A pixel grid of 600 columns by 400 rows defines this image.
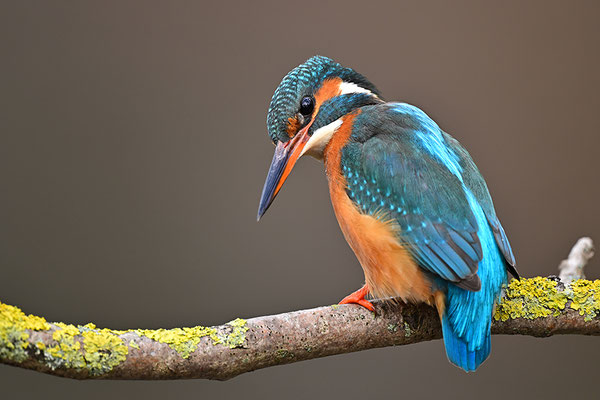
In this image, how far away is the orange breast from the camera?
154 cm

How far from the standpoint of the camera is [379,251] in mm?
1567

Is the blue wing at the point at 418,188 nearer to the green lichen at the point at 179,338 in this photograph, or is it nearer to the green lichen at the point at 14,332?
the green lichen at the point at 179,338

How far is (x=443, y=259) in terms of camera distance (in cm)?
147

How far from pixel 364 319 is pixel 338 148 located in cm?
44

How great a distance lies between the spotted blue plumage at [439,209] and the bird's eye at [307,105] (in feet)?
0.45

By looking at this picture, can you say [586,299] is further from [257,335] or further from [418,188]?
[257,335]

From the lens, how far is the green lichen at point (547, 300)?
1.56 metres

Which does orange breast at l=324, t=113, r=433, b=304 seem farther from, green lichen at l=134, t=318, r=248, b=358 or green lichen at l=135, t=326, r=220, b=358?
green lichen at l=135, t=326, r=220, b=358

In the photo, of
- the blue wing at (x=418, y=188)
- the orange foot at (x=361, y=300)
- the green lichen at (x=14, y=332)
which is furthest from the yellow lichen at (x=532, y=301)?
the green lichen at (x=14, y=332)

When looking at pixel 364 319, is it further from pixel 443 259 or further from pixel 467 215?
pixel 467 215

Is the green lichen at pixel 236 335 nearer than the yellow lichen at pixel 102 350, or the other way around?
the yellow lichen at pixel 102 350

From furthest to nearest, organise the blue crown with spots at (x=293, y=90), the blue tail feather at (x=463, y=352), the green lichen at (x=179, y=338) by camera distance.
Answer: the blue crown with spots at (x=293, y=90) < the blue tail feather at (x=463, y=352) < the green lichen at (x=179, y=338)

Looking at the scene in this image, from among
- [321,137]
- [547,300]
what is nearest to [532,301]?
[547,300]

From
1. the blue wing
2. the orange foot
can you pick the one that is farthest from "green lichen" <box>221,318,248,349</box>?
the blue wing
